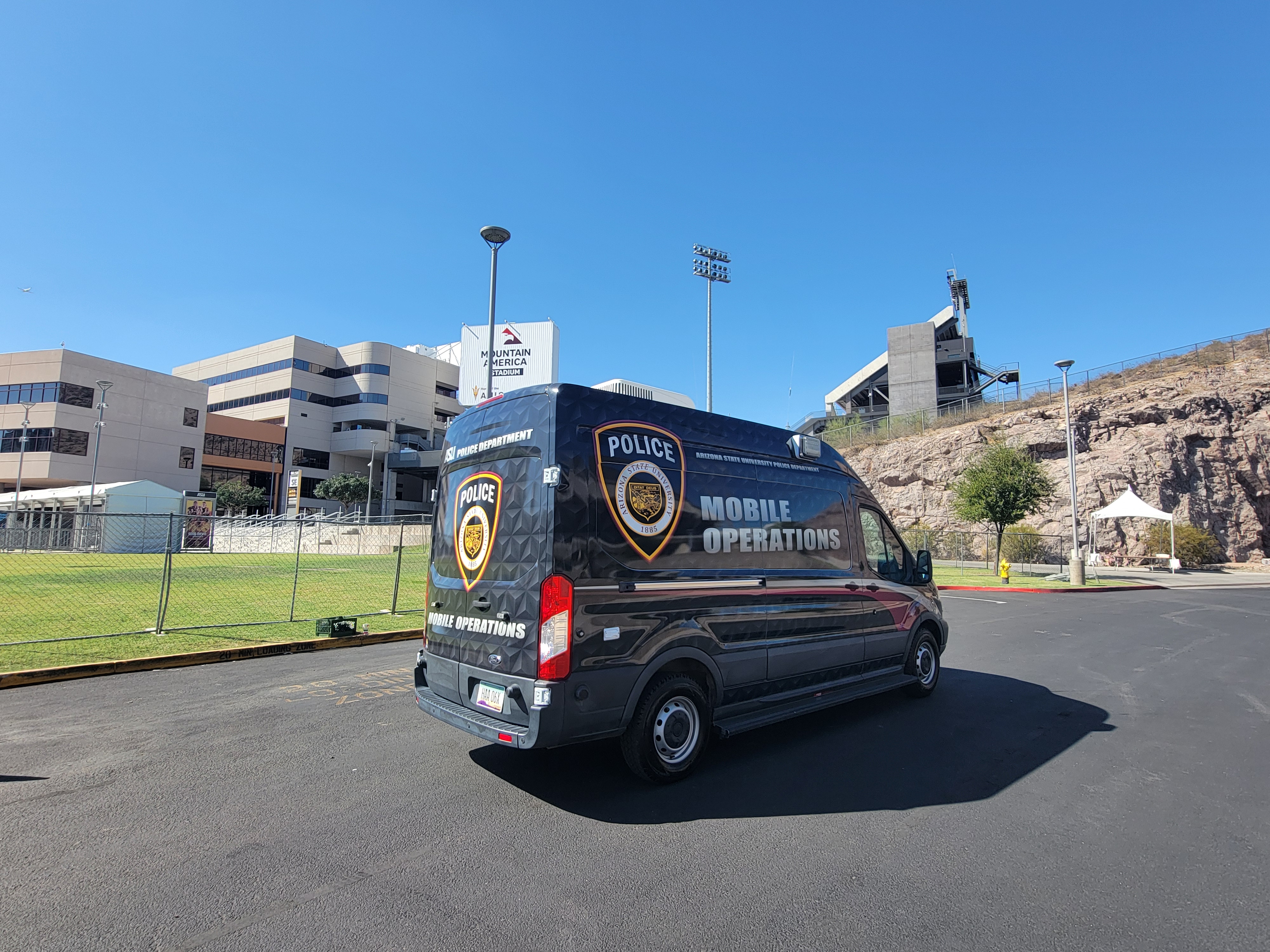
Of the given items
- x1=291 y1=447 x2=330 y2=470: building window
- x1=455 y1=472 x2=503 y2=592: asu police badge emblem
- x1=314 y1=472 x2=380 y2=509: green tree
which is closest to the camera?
x1=455 y1=472 x2=503 y2=592: asu police badge emblem

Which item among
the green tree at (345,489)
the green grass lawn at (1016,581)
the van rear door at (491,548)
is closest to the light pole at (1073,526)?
the green grass lawn at (1016,581)

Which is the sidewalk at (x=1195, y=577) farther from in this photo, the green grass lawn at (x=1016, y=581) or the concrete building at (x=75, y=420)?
the concrete building at (x=75, y=420)

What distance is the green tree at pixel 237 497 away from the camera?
59.5 meters

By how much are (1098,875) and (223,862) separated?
435 centimetres

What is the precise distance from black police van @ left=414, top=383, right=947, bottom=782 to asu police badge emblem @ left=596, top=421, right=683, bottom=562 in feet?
0.04

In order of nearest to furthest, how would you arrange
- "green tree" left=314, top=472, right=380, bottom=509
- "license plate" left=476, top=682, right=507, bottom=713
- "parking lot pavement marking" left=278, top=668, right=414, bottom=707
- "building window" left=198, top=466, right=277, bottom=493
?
"license plate" left=476, top=682, right=507, bottom=713, "parking lot pavement marking" left=278, top=668, right=414, bottom=707, "building window" left=198, top=466, right=277, bottom=493, "green tree" left=314, top=472, right=380, bottom=509

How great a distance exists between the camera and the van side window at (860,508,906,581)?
6.40 meters

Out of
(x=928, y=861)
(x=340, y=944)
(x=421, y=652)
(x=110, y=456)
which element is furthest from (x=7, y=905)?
(x=110, y=456)

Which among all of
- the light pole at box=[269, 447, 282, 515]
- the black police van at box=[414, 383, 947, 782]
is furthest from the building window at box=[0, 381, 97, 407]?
the black police van at box=[414, 383, 947, 782]

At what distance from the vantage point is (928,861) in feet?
10.9

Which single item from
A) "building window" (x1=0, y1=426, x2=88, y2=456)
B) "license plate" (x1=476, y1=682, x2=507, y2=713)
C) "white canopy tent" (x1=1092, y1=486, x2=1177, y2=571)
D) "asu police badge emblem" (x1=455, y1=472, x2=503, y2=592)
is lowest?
"license plate" (x1=476, y1=682, x2=507, y2=713)

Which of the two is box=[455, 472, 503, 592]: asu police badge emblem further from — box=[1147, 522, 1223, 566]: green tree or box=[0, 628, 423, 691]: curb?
box=[1147, 522, 1223, 566]: green tree

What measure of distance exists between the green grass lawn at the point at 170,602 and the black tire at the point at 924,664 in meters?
8.37

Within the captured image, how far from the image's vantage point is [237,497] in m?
59.9
